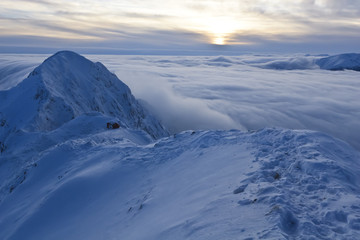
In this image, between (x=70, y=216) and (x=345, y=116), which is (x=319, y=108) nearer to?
(x=345, y=116)

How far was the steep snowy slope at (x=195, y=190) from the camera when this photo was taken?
4.55m

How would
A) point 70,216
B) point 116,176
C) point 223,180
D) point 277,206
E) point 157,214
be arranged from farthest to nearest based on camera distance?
1. point 116,176
2. point 70,216
3. point 223,180
4. point 157,214
5. point 277,206

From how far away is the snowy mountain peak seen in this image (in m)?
15.1

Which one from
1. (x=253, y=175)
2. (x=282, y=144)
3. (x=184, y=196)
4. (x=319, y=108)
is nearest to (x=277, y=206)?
(x=253, y=175)

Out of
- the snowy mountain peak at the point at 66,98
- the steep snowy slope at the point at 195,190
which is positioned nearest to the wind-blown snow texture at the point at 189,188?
the steep snowy slope at the point at 195,190

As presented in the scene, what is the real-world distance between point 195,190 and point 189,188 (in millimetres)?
262

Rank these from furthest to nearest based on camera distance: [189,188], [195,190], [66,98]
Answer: [66,98]
[189,188]
[195,190]

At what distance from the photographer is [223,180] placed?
20.7ft

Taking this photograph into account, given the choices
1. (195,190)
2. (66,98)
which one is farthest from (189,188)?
(66,98)

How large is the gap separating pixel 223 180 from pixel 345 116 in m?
75.2

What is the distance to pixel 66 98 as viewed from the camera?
17297 millimetres

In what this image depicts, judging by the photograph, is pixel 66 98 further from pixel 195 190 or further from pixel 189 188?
pixel 195 190

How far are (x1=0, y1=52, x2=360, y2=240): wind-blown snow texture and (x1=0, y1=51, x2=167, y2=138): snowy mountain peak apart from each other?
9.49 feet

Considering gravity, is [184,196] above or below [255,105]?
above
